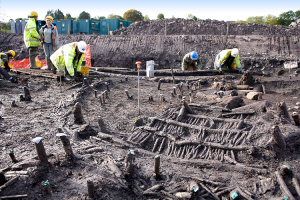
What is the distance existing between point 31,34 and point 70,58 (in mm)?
2869

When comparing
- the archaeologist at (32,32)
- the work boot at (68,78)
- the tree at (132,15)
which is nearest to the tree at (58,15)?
the tree at (132,15)

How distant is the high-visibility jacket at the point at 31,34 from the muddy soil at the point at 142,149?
11.4 feet

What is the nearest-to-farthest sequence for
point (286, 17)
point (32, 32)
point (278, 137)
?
point (278, 137), point (32, 32), point (286, 17)

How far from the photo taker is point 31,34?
8.31 metres

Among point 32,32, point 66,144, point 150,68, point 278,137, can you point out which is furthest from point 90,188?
point 32,32

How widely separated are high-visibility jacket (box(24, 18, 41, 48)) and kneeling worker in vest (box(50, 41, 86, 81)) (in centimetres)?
163

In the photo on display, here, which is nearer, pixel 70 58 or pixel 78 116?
pixel 78 116

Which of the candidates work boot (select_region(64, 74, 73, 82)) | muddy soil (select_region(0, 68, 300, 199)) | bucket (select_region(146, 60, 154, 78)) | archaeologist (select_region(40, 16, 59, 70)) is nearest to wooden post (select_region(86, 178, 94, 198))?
muddy soil (select_region(0, 68, 300, 199))


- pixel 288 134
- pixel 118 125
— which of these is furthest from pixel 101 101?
pixel 288 134

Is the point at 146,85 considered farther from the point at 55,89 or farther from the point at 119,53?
the point at 119,53

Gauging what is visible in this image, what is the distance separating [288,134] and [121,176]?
10.7ft

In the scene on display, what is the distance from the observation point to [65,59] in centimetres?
717

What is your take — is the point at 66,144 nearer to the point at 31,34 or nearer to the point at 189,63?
the point at 31,34

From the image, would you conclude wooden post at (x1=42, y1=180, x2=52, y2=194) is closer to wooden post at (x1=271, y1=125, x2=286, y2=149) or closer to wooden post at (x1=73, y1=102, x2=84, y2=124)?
wooden post at (x1=73, y1=102, x2=84, y2=124)
